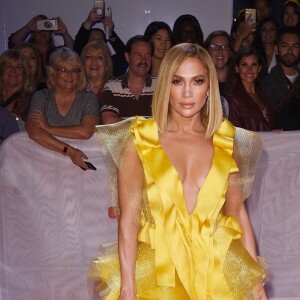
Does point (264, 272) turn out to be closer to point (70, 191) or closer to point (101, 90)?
point (70, 191)

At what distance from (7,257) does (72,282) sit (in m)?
0.42

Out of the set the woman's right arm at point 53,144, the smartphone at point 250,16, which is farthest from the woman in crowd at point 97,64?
the smartphone at point 250,16

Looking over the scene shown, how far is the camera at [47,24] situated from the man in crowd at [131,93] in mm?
1443

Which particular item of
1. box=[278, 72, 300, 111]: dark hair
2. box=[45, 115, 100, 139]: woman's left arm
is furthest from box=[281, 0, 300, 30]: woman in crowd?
box=[45, 115, 100, 139]: woman's left arm

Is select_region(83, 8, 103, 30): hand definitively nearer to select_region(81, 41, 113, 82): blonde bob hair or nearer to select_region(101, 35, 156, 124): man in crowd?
select_region(81, 41, 113, 82): blonde bob hair

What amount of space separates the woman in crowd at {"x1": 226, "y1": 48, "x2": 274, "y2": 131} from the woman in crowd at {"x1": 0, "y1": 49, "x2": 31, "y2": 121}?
148 centimetres

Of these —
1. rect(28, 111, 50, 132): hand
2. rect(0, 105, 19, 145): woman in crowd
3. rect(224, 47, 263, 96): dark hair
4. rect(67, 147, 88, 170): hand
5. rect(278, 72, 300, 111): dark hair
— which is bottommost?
rect(67, 147, 88, 170): hand

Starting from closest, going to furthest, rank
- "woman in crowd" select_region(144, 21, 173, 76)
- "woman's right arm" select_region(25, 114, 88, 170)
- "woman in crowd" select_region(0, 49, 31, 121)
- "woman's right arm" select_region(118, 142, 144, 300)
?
"woman's right arm" select_region(118, 142, 144, 300)
"woman's right arm" select_region(25, 114, 88, 170)
"woman in crowd" select_region(0, 49, 31, 121)
"woman in crowd" select_region(144, 21, 173, 76)

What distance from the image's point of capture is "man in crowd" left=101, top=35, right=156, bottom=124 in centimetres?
479

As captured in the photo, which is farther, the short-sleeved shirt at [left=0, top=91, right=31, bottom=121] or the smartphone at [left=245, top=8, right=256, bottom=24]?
the smartphone at [left=245, top=8, right=256, bottom=24]

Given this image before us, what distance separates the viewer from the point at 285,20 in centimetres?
640

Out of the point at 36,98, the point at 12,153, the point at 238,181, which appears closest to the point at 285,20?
the point at 36,98

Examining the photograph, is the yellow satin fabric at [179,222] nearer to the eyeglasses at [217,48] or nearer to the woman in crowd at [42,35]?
the eyeglasses at [217,48]

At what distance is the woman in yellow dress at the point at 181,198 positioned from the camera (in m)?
2.67
